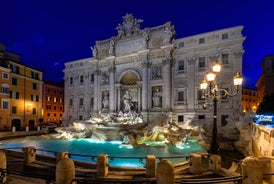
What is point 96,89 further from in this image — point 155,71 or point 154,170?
point 154,170

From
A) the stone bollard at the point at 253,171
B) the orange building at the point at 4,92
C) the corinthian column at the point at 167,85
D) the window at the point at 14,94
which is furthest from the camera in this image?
the window at the point at 14,94

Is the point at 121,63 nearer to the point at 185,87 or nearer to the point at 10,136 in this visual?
the point at 185,87

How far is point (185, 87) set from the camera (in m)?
23.8

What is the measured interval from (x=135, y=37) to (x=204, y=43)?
9.99 m

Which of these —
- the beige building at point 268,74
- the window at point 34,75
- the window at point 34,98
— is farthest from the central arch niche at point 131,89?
the beige building at point 268,74

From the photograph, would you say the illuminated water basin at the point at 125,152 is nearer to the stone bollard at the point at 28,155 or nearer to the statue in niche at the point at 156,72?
the stone bollard at the point at 28,155

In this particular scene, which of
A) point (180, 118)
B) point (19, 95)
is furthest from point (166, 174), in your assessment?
point (19, 95)

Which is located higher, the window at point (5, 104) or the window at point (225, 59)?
the window at point (225, 59)

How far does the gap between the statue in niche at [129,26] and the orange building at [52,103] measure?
78.0 ft

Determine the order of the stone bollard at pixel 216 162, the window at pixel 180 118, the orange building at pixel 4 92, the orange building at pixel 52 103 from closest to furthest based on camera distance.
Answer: the stone bollard at pixel 216 162 < the window at pixel 180 118 < the orange building at pixel 4 92 < the orange building at pixel 52 103

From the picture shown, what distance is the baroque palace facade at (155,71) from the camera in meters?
21.7

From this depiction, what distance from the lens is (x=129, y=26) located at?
1111 inches

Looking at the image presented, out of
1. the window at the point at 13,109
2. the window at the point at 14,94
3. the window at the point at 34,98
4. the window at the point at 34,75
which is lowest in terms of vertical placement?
the window at the point at 13,109

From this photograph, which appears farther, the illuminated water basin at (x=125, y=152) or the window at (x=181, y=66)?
the window at (x=181, y=66)
